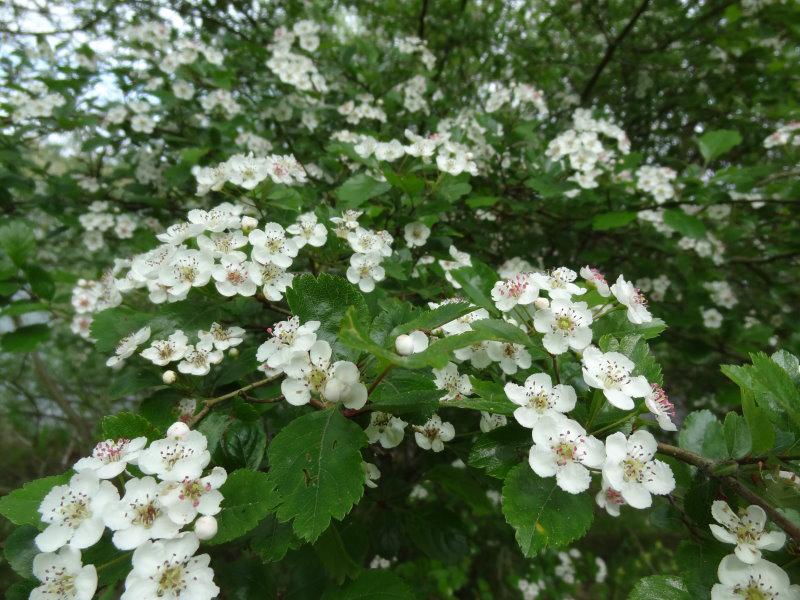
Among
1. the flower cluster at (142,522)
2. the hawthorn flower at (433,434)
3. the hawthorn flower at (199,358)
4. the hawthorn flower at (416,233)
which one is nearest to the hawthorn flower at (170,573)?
the flower cluster at (142,522)

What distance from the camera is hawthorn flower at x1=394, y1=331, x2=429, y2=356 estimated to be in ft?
2.86

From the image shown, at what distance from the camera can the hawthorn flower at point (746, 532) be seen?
88 cm

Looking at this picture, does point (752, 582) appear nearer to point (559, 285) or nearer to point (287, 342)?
point (559, 285)

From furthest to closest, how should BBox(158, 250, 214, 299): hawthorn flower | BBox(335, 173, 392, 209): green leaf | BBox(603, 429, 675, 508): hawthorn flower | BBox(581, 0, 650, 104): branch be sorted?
BBox(581, 0, 650, 104): branch
BBox(335, 173, 392, 209): green leaf
BBox(158, 250, 214, 299): hawthorn flower
BBox(603, 429, 675, 508): hawthorn flower

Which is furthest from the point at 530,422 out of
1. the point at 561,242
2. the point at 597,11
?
the point at 597,11

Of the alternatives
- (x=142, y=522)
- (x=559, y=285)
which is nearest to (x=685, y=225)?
(x=559, y=285)

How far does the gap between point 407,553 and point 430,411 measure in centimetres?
284

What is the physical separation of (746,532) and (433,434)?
66cm

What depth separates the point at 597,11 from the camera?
367 cm

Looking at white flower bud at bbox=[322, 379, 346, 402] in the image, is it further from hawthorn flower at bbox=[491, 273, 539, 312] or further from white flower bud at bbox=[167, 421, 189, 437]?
hawthorn flower at bbox=[491, 273, 539, 312]

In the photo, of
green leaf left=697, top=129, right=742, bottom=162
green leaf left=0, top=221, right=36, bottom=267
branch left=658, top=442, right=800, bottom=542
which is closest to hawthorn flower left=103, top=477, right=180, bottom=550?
branch left=658, top=442, right=800, bottom=542

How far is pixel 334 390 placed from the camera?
36.0 inches

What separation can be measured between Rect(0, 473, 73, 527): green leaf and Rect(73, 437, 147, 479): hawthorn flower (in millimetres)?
86

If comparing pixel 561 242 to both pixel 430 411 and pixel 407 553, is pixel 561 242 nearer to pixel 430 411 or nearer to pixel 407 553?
pixel 430 411
